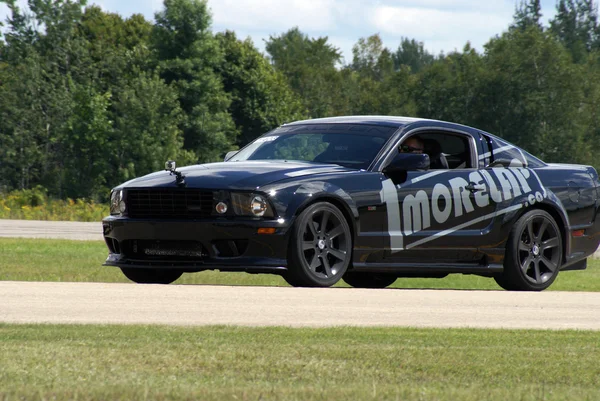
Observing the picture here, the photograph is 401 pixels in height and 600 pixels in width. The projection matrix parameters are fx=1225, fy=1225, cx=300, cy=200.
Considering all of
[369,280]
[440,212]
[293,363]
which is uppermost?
[440,212]

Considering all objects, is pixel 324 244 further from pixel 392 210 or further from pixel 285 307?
pixel 285 307

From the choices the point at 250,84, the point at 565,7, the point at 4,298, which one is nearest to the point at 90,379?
the point at 4,298

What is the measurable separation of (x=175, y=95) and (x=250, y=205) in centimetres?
5738

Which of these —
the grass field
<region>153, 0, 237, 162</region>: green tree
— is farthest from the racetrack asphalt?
<region>153, 0, 237, 162</region>: green tree

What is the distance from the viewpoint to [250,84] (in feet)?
248

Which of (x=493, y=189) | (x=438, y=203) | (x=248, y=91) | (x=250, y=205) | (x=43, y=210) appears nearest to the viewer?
(x=250, y=205)

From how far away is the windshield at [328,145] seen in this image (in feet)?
34.8

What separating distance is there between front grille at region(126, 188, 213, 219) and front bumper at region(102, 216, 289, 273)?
106 mm

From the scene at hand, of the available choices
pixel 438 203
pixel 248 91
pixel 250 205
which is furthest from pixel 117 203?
pixel 248 91

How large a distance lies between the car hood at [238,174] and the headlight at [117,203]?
0.39 feet

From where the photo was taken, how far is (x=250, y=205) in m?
9.58

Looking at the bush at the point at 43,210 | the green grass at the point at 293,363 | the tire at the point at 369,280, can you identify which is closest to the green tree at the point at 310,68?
the bush at the point at 43,210

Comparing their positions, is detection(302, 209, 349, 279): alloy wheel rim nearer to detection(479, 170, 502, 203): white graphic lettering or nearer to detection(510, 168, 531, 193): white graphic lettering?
detection(479, 170, 502, 203): white graphic lettering

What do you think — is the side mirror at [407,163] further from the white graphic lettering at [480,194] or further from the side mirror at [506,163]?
the side mirror at [506,163]
